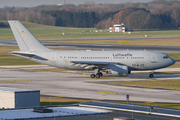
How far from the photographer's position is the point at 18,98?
33000 millimetres

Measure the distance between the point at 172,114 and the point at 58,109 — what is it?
10500 mm

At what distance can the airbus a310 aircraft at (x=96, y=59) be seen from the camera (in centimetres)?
5811

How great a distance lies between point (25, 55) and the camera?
5978 centimetres

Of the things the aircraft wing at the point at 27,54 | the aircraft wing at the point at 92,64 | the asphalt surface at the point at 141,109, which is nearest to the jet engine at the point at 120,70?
the aircraft wing at the point at 92,64

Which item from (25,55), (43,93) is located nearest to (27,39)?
(25,55)

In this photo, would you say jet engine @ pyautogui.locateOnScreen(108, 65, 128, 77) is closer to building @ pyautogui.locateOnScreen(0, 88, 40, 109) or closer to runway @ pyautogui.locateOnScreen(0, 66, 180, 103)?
runway @ pyautogui.locateOnScreen(0, 66, 180, 103)

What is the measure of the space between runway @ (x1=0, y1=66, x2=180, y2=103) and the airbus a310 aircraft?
6.60 feet

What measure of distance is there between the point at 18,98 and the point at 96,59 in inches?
1097

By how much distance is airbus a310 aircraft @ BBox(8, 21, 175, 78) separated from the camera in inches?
2288

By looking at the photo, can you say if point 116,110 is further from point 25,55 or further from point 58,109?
point 25,55

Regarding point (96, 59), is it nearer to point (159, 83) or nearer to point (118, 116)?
point (159, 83)

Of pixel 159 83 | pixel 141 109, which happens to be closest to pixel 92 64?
pixel 159 83

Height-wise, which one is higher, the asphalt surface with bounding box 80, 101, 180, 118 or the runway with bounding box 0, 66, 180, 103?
the asphalt surface with bounding box 80, 101, 180, 118

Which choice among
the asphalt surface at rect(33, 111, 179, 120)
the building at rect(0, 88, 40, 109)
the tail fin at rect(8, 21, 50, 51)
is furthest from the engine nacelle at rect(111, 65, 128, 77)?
the asphalt surface at rect(33, 111, 179, 120)
